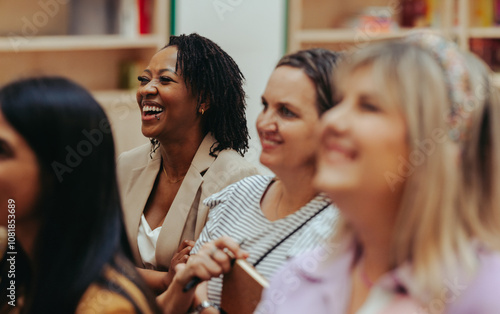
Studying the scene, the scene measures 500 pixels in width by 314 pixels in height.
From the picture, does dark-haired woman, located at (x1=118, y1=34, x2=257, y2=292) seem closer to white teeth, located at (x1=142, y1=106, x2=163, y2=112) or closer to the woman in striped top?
white teeth, located at (x1=142, y1=106, x2=163, y2=112)

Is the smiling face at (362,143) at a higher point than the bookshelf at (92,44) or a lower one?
higher

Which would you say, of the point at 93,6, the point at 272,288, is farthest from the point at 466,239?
the point at 93,6

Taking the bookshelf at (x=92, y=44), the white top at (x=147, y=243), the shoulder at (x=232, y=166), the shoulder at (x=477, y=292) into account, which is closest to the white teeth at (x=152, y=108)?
the shoulder at (x=232, y=166)

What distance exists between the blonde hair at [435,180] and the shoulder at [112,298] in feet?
1.43

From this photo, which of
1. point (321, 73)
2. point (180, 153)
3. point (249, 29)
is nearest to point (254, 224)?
point (321, 73)

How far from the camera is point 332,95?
1.45 m

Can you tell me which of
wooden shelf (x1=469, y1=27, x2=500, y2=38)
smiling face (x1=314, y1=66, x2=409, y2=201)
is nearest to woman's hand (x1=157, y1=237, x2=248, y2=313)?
smiling face (x1=314, y1=66, x2=409, y2=201)

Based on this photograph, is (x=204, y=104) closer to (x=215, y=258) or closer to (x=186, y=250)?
(x=186, y=250)

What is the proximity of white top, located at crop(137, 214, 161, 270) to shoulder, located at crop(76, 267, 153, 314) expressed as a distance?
0.78 meters

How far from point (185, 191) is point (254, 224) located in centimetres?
47

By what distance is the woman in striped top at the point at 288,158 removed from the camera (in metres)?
1.45

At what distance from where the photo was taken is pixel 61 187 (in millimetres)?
1205

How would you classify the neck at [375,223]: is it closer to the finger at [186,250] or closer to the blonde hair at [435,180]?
the blonde hair at [435,180]

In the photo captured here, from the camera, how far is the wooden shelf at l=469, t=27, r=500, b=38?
4.12 m
